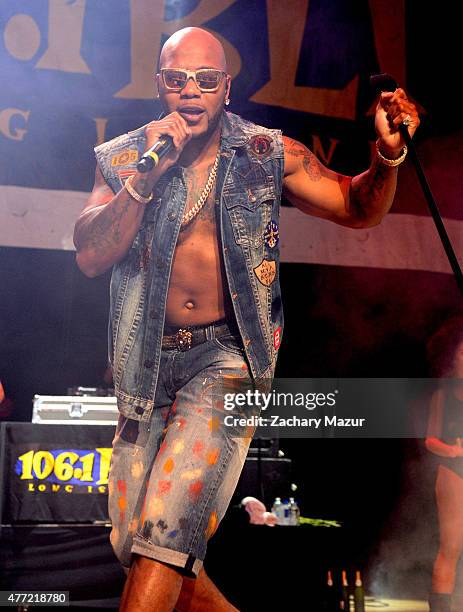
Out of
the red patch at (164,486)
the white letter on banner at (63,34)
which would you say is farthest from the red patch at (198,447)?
the white letter on banner at (63,34)

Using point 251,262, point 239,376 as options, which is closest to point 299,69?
point 251,262

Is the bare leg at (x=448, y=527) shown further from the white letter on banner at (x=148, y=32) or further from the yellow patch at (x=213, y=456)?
the white letter on banner at (x=148, y=32)

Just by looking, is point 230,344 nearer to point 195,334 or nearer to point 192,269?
point 195,334

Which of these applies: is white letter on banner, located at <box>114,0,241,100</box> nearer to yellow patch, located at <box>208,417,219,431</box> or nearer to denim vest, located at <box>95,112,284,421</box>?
denim vest, located at <box>95,112,284,421</box>

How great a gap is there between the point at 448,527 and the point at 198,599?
2614mm

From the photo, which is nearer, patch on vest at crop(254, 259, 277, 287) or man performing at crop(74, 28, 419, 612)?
man performing at crop(74, 28, 419, 612)

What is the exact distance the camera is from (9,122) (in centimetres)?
540

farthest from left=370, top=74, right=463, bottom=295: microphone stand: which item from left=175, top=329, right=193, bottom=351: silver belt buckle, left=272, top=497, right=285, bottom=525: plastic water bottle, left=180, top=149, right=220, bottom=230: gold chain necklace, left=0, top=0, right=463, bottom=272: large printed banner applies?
left=0, top=0, right=463, bottom=272: large printed banner

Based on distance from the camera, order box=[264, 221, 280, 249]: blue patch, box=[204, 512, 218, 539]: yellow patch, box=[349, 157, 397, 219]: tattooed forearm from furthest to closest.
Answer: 1. box=[264, 221, 280, 249]: blue patch
2. box=[349, 157, 397, 219]: tattooed forearm
3. box=[204, 512, 218, 539]: yellow patch

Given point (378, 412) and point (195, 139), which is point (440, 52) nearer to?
point (378, 412)

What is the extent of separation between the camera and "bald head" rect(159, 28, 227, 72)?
3.45 metres

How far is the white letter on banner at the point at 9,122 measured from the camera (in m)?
5.37

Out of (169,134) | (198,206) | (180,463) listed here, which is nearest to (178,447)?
(180,463)

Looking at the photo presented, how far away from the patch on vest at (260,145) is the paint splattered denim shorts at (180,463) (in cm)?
80
